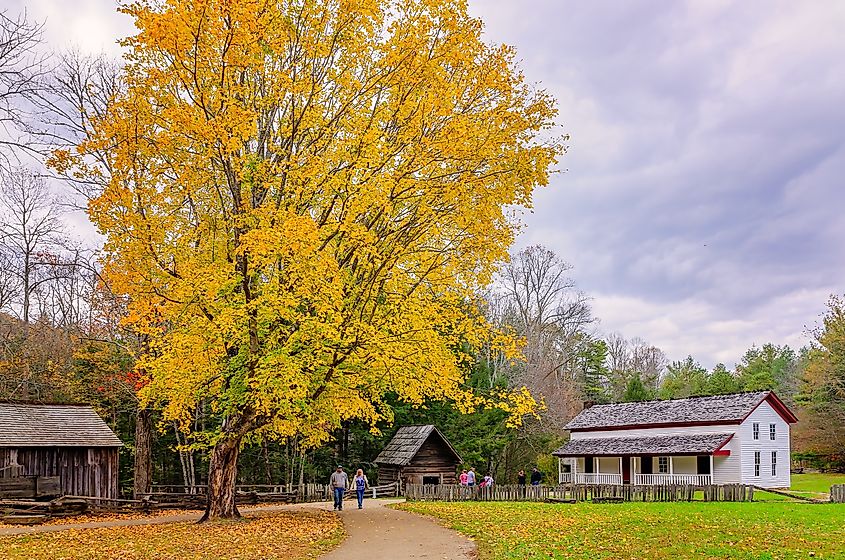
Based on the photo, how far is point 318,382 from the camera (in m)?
18.9

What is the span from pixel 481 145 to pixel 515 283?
44248mm

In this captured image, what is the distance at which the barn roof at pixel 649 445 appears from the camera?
129 ft

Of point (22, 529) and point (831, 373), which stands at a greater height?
point (831, 373)

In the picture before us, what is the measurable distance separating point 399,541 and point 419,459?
2047 cm

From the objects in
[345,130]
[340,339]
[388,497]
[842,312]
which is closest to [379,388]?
[340,339]

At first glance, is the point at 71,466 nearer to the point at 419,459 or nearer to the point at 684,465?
the point at 419,459

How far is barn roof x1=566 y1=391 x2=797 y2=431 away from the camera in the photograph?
40.5 metres

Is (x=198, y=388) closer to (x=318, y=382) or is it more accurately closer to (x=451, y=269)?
(x=318, y=382)

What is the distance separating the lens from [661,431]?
43.1 m

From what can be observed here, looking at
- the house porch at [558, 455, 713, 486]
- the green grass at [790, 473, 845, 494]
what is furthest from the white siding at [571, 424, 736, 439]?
the green grass at [790, 473, 845, 494]

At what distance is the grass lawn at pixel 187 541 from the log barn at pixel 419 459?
52.0 feet

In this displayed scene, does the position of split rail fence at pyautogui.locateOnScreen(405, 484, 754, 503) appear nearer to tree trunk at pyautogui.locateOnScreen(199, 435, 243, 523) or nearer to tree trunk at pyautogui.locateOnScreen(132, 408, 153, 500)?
tree trunk at pyautogui.locateOnScreen(132, 408, 153, 500)

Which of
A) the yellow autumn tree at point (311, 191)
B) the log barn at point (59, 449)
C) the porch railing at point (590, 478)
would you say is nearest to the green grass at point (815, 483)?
the porch railing at point (590, 478)

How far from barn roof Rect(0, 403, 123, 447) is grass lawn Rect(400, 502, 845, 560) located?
1126 centimetres
